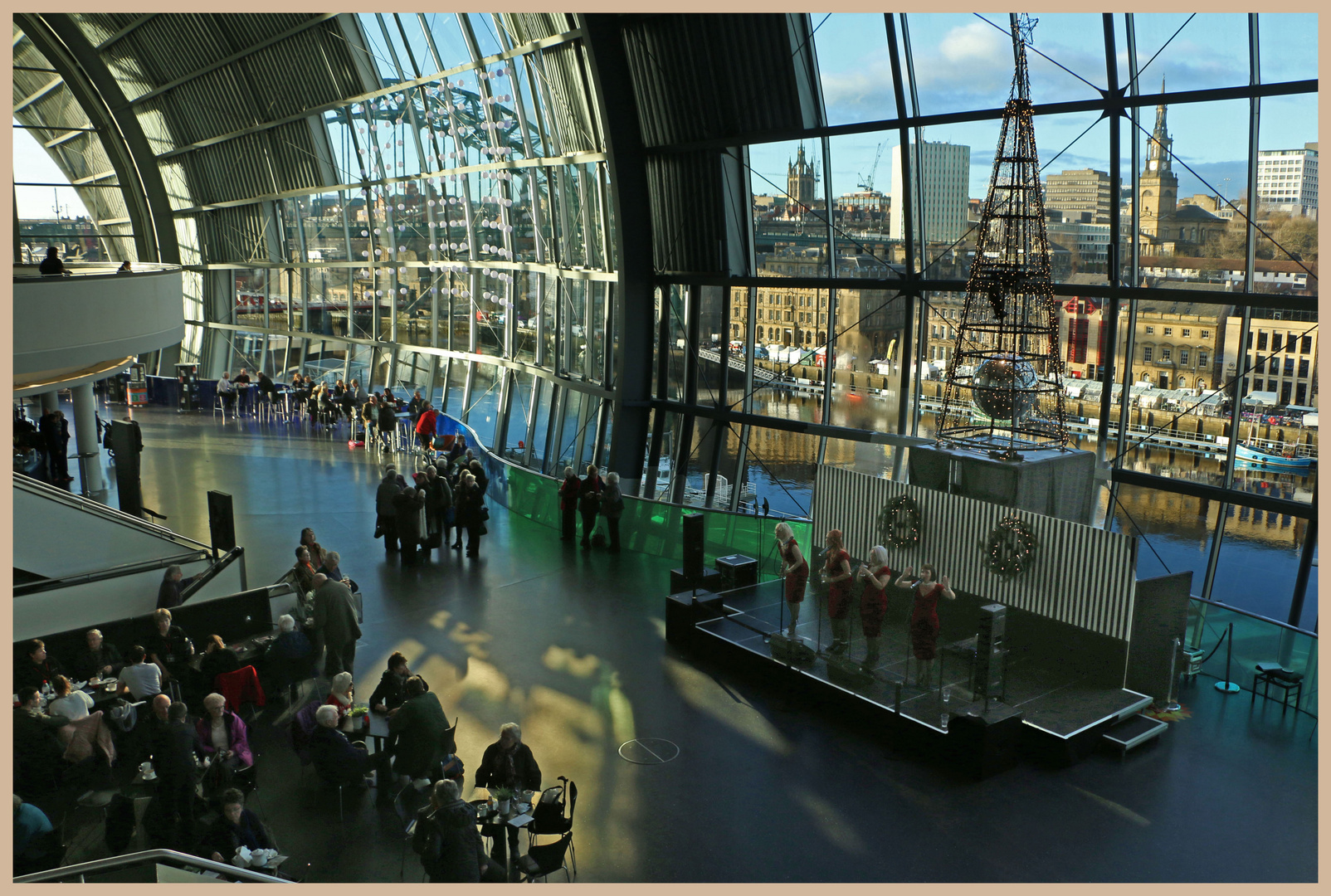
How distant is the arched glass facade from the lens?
1245 cm

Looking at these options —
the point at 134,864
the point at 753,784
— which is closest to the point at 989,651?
the point at 753,784

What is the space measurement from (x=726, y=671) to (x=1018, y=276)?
18.4 ft

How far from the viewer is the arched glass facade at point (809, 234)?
40.9ft

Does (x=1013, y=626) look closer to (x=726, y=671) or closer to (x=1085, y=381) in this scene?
(x=726, y=671)

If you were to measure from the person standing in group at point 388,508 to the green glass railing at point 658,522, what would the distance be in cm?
285

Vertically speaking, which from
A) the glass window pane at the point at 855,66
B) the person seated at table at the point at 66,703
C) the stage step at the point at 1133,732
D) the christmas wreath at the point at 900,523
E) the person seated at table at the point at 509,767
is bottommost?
the stage step at the point at 1133,732

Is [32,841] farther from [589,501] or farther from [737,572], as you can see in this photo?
[589,501]

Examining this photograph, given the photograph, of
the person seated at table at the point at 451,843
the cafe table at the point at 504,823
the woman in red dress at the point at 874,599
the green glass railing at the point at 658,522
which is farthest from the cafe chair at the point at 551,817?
the green glass railing at the point at 658,522

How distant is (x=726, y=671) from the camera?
11758mm

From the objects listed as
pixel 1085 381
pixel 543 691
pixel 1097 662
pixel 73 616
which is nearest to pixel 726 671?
pixel 543 691

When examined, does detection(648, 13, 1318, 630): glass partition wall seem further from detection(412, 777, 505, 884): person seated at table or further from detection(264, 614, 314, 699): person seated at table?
detection(412, 777, 505, 884): person seated at table

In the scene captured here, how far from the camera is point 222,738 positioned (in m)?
8.53

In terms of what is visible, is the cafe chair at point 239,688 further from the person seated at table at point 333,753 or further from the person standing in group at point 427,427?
the person standing in group at point 427,427

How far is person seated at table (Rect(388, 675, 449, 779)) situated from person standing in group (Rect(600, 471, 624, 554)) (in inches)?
315
